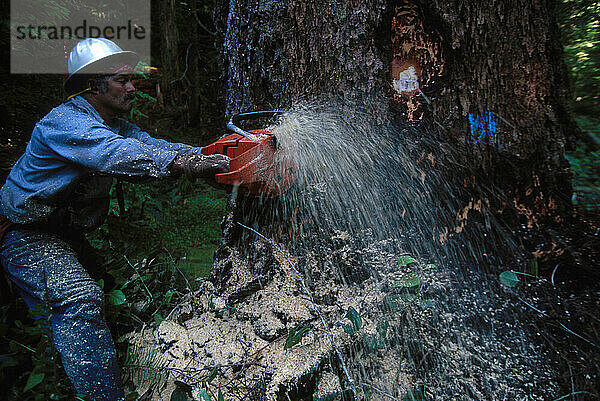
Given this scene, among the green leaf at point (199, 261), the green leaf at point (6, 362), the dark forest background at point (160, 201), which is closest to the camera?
the green leaf at point (6, 362)

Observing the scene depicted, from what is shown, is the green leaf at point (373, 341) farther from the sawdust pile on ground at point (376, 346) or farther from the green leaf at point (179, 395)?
the green leaf at point (179, 395)

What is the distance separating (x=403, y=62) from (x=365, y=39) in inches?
8.3

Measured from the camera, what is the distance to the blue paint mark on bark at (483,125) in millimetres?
1858

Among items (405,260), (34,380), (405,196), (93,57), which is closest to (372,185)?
(405,196)

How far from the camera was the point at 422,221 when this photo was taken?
190 centimetres

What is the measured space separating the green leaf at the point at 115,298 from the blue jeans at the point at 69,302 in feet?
0.84

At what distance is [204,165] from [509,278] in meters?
1.45

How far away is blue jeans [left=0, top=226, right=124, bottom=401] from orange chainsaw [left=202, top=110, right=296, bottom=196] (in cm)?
95

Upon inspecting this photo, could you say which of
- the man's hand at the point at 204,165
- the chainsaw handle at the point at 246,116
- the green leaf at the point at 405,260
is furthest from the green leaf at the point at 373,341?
the chainsaw handle at the point at 246,116

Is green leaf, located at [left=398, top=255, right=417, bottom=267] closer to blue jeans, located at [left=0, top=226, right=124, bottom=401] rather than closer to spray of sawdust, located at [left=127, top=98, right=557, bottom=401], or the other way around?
spray of sawdust, located at [left=127, top=98, right=557, bottom=401]

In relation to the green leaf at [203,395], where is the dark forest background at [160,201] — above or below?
above

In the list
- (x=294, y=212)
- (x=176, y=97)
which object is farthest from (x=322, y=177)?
(x=176, y=97)

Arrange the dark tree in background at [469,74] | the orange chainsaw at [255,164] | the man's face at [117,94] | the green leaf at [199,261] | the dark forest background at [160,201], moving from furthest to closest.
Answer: the green leaf at [199,261] < the man's face at [117,94] < the dark forest background at [160,201] < the dark tree in background at [469,74] < the orange chainsaw at [255,164]

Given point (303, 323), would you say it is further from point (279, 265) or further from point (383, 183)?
point (383, 183)
